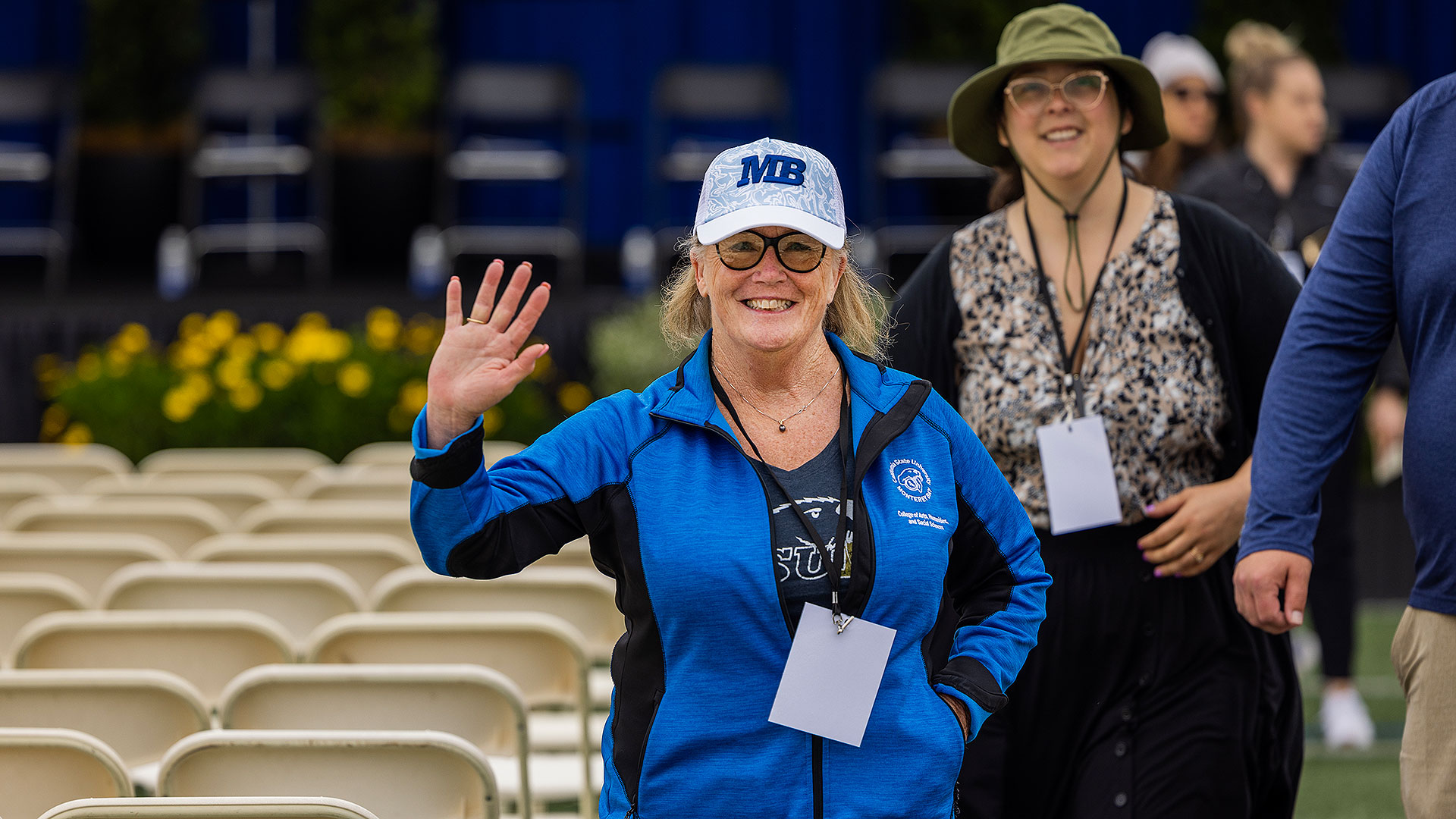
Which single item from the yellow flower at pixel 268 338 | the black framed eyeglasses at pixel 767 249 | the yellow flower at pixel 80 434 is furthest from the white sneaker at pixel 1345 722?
the yellow flower at pixel 80 434

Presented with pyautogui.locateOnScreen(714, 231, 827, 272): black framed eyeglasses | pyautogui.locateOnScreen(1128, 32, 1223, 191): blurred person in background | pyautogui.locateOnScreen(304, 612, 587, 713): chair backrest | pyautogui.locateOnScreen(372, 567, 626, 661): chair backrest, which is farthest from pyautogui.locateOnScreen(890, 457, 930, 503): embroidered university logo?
pyautogui.locateOnScreen(1128, 32, 1223, 191): blurred person in background

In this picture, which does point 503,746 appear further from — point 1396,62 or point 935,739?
point 1396,62

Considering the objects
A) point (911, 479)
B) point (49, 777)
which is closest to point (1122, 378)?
point (911, 479)

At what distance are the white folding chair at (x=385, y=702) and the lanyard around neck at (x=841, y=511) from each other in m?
0.91

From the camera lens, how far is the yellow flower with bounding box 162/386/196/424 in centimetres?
670

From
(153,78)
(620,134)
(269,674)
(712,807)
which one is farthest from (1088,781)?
(153,78)

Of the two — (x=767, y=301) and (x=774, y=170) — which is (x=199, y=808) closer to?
(x=767, y=301)

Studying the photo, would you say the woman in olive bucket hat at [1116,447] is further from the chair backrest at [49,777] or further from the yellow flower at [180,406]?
the yellow flower at [180,406]

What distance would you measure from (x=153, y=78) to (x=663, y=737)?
9.77 metres

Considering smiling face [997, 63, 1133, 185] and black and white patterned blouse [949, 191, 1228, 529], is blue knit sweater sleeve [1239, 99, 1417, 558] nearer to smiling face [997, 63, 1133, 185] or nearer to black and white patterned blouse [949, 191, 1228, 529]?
black and white patterned blouse [949, 191, 1228, 529]

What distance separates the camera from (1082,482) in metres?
2.69

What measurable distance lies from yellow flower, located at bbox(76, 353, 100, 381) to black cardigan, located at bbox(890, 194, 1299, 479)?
16.9 feet

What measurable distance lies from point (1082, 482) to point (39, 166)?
27.2 feet

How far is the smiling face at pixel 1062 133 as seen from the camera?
9.18ft
